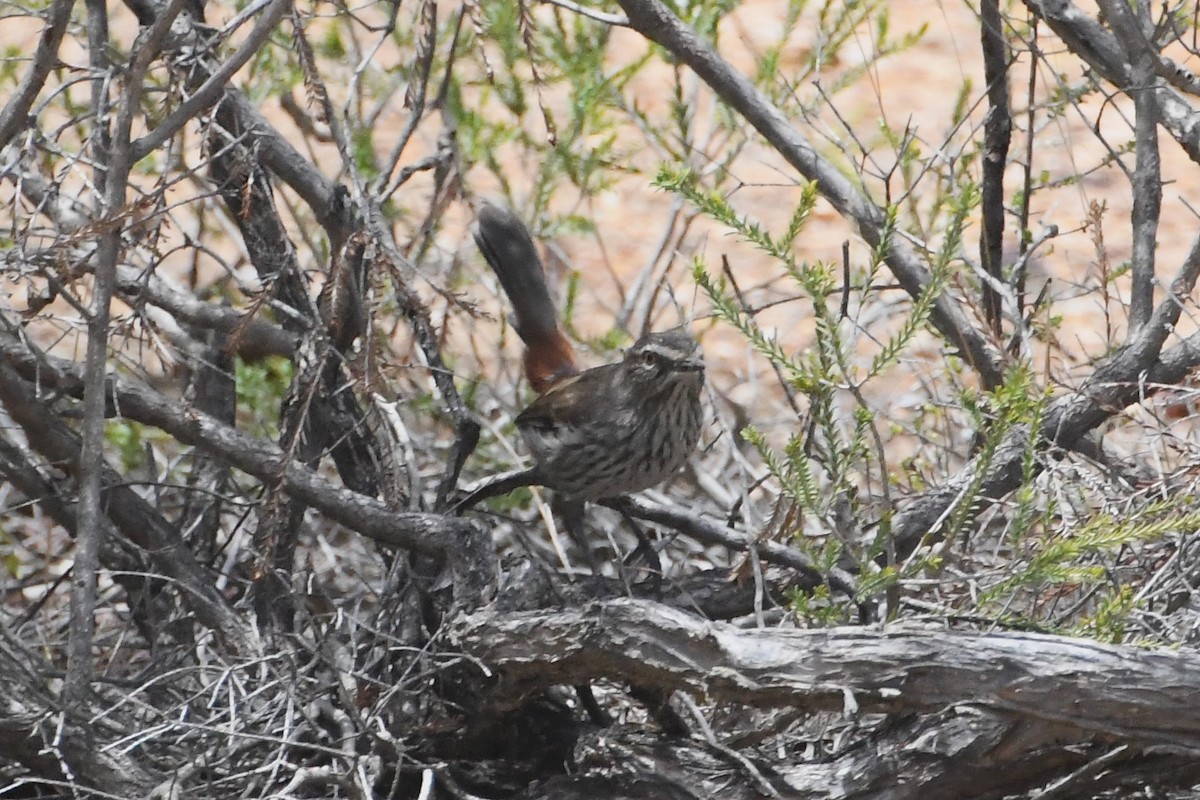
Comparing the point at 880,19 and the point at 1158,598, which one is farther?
the point at 880,19

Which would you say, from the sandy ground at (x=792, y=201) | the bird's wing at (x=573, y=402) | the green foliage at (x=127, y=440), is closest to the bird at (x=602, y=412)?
the bird's wing at (x=573, y=402)

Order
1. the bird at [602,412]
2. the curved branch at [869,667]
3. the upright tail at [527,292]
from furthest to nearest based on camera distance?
1. the upright tail at [527,292]
2. the bird at [602,412]
3. the curved branch at [869,667]

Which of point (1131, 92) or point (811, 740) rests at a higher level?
point (1131, 92)

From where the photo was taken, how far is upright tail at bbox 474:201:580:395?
16.3ft

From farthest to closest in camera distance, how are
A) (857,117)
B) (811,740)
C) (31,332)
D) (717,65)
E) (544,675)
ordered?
1. (857,117)
2. (31,332)
3. (717,65)
4. (811,740)
5. (544,675)

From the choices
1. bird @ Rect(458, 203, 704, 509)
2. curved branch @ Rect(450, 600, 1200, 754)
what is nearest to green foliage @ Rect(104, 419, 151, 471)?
bird @ Rect(458, 203, 704, 509)

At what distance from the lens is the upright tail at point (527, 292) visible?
4.98 metres

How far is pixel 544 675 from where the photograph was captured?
3.14 m

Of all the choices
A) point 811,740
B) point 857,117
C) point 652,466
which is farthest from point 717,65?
point 857,117

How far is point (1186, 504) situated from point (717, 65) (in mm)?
1975

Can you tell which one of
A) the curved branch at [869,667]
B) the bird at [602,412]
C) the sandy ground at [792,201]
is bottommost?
the curved branch at [869,667]

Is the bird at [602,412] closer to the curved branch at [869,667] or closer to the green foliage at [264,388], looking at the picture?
the green foliage at [264,388]

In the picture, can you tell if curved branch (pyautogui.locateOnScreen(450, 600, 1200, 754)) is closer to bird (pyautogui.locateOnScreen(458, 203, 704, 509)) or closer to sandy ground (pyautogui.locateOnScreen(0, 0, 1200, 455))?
bird (pyautogui.locateOnScreen(458, 203, 704, 509))

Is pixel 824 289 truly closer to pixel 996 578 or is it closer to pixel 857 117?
pixel 996 578
